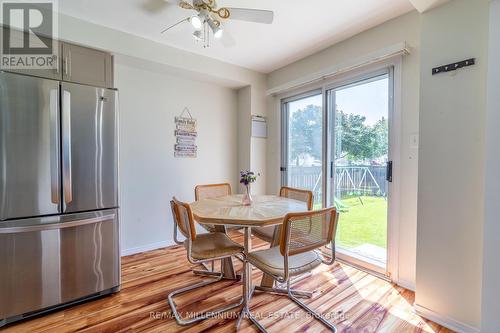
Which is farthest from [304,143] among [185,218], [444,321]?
[444,321]

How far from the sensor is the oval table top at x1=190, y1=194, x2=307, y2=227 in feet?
5.30

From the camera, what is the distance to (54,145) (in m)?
1.83

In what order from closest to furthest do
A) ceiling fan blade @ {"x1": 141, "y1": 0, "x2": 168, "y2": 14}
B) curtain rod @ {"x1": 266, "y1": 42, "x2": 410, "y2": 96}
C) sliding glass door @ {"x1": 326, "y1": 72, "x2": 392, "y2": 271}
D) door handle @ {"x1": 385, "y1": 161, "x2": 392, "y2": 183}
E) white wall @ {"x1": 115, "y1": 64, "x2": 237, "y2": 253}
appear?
ceiling fan blade @ {"x1": 141, "y1": 0, "x2": 168, "y2": 14} → curtain rod @ {"x1": 266, "y1": 42, "x2": 410, "y2": 96} → door handle @ {"x1": 385, "y1": 161, "x2": 392, "y2": 183} → sliding glass door @ {"x1": 326, "y1": 72, "x2": 392, "y2": 271} → white wall @ {"x1": 115, "y1": 64, "x2": 237, "y2": 253}

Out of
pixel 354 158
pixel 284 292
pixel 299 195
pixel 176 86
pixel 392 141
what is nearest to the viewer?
pixel 284 292

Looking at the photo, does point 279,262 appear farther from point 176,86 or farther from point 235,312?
point 176,86

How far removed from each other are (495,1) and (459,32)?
215mm

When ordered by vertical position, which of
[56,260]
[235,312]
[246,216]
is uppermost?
[246,216]

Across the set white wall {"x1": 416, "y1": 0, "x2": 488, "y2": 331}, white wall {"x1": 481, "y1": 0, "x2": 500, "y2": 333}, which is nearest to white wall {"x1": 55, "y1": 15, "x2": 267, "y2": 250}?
white wall {"x1": 416, "y1": 0, "x2": 488, "y2": 331}

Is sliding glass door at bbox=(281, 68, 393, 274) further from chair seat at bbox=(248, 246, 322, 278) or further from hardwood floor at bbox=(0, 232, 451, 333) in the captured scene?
chair seat at bbox=(248, 246, 322, 278)

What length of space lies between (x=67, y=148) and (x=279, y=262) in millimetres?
1899

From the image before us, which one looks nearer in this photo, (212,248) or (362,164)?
(212,248)

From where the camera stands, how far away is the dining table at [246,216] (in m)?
1.62

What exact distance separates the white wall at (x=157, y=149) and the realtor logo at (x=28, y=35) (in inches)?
31.5

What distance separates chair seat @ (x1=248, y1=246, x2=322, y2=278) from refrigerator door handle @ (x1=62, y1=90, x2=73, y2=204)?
1.56 m
